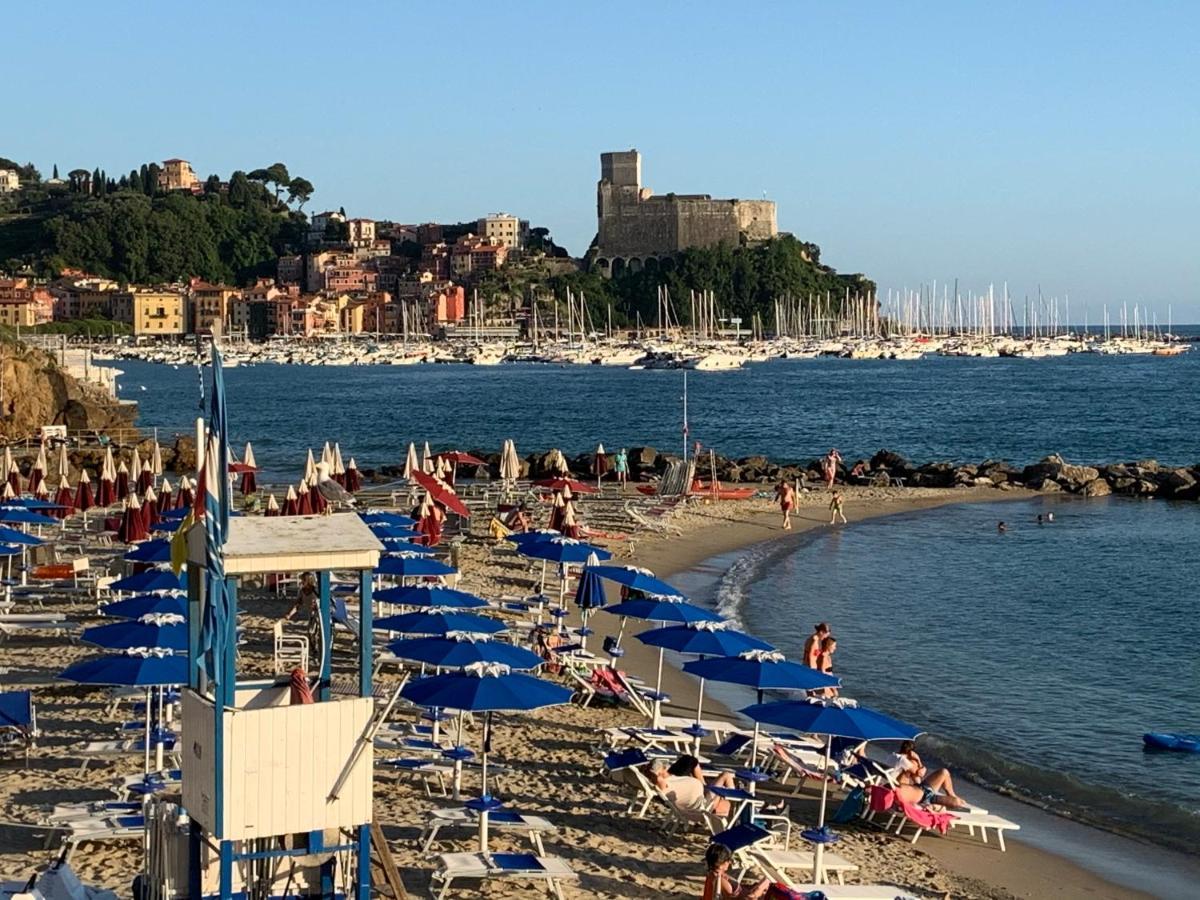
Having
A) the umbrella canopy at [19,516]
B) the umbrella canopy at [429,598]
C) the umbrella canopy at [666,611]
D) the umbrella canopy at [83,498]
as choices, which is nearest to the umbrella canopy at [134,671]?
the umbrella canopy at [429,598]

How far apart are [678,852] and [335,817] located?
3882mm

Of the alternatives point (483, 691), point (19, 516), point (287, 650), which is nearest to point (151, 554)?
point (287, 650)

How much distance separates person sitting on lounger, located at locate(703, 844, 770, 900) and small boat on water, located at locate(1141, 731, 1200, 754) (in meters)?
6.47

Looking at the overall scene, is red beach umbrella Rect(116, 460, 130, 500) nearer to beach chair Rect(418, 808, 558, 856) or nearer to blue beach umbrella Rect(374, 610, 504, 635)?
blue beach umbrella Rect(374, 610, 504, 635)

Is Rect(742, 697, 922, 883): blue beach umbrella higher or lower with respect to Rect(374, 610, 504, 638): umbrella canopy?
lower

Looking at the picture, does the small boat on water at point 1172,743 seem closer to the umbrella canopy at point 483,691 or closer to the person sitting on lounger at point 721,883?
the person sitting on lounger at point 721,883

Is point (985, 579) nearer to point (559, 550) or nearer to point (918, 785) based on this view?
point (559, 550)

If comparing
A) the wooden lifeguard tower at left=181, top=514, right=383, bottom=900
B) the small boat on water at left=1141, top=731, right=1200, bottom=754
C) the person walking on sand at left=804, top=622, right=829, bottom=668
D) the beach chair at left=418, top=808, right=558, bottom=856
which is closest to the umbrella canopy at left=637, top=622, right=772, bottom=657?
the person walking on sand at left=804, top=622, right=829, bottom=668

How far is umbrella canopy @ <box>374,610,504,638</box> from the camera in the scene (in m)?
12.4

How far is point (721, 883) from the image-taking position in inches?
354

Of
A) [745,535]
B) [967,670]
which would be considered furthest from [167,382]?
[967,670]

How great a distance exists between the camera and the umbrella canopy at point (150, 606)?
12.5 m

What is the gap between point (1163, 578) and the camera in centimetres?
2497

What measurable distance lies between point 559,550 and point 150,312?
488 ft
